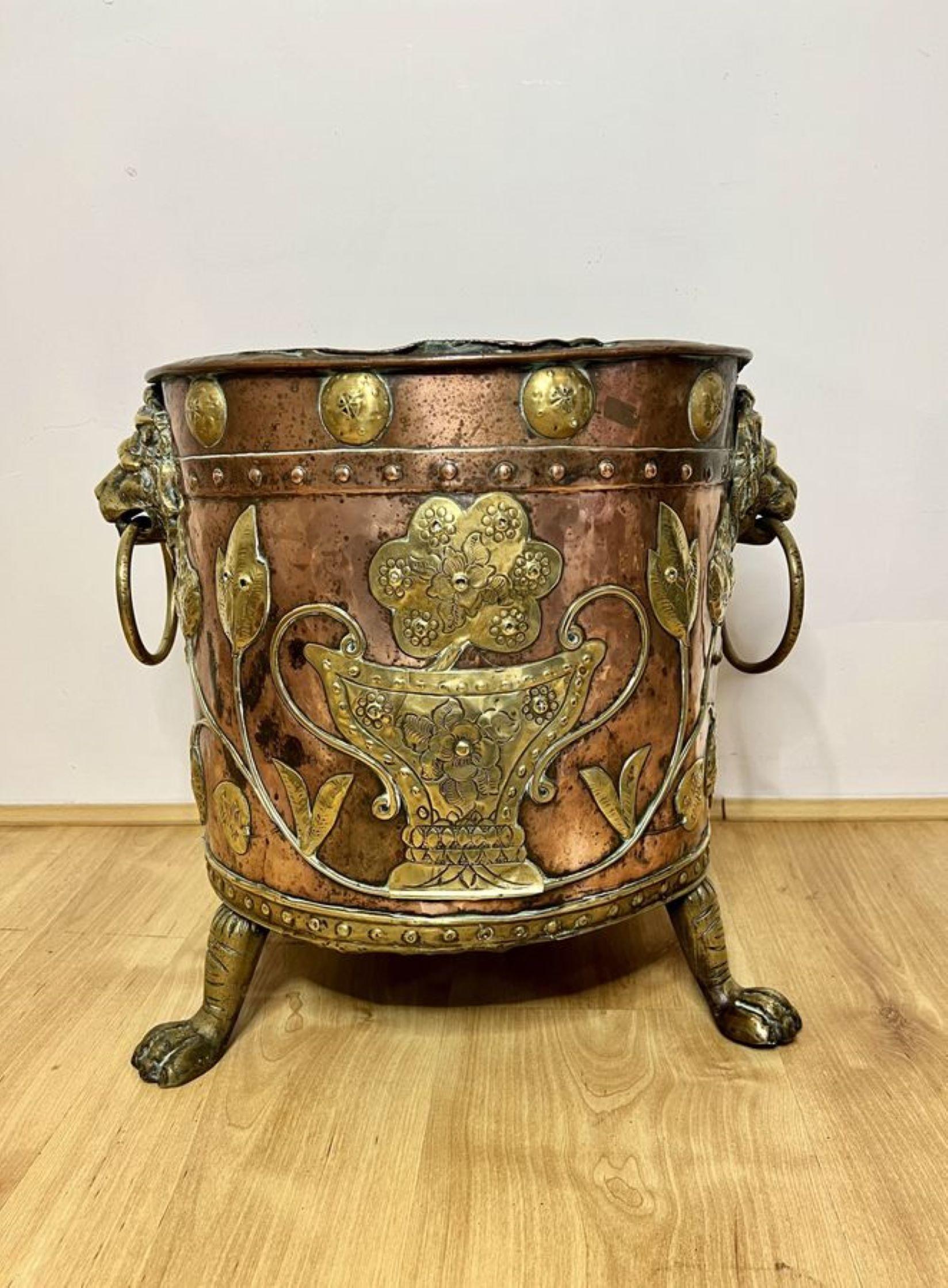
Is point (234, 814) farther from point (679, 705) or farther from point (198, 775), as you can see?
point (679, 705)

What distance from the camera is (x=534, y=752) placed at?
3.22 ft

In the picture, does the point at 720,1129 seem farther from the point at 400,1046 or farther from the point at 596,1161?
the point at 400,1046

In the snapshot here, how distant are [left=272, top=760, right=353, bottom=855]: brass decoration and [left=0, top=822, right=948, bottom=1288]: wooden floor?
0.26 m

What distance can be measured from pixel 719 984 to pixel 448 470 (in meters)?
0.62

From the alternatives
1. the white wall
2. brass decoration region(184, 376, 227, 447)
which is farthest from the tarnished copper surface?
the white wall

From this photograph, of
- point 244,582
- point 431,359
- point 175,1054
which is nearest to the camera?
point 431,359

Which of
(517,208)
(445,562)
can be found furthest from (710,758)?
(517,208)

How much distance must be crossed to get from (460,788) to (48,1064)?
551mm

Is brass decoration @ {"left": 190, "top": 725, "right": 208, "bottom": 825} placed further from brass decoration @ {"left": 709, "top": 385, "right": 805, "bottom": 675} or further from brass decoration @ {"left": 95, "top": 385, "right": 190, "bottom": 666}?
brass decoration @ {"left": 709, "top": 385, "right": 805, "bottom": 675}

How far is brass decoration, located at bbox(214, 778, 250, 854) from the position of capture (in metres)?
1.07

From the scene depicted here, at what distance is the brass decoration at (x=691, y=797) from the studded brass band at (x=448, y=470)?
0.98 ft

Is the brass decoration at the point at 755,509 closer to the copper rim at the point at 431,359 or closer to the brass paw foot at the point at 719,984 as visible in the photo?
the copper rim at the point at 431,359

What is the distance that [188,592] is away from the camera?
1.07 m

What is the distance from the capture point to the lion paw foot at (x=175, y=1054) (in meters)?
1.10
